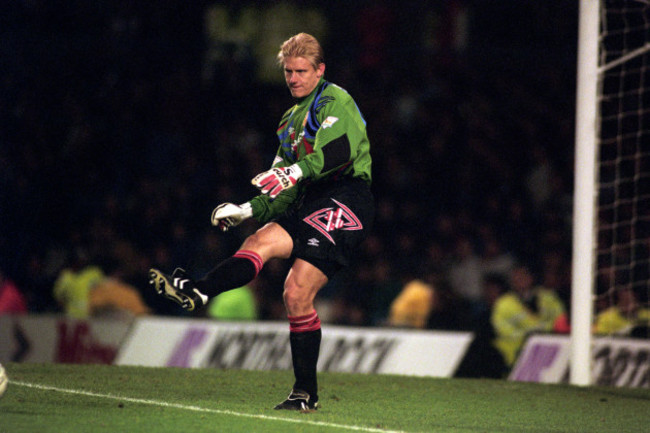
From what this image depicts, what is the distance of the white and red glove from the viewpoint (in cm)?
591

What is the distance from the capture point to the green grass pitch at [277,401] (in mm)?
5602

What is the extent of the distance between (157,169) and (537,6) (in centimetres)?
694

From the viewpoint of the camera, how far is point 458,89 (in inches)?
690

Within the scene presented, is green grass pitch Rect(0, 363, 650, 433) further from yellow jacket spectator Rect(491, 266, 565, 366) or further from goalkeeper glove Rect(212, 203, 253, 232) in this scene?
yellow jacket spectator Rect(491, 266, 565, 366)

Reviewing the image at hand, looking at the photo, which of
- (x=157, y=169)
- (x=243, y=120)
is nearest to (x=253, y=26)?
(x=243, y=120)

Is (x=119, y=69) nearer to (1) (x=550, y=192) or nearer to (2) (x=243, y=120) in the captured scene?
(2) (x=243, y=120)

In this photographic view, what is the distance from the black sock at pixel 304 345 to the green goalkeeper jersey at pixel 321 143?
0.71 m

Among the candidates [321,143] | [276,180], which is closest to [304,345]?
[276,180]

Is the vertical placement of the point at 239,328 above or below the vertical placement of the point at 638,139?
below

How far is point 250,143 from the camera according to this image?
17.8m

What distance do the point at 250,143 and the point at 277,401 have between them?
36.9 feet

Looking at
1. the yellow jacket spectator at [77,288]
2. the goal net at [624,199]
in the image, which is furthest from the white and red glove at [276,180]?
the yellow jacket spectator at [77,288]

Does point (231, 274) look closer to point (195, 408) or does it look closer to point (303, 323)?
point (303, 323)

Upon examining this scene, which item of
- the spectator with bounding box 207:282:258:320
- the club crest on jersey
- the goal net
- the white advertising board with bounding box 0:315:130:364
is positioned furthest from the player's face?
the spectator with bounding box 207:282:258:320
